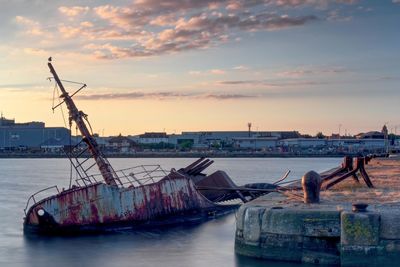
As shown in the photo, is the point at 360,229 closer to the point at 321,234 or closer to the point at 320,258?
the point at 321,234

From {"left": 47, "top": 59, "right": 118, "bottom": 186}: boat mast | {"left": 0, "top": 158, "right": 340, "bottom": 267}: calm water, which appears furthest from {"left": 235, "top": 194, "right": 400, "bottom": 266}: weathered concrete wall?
{"left": 47, "top": 59, "right": 118, "bottom": 186}: boat mast

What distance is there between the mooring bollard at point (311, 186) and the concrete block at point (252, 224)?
2093 millimetres

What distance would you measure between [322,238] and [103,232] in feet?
29.9

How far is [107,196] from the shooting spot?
22.1 m

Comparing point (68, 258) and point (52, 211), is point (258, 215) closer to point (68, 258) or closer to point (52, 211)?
point (68, 258)

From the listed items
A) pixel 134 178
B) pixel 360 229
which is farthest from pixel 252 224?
pixel 134 178

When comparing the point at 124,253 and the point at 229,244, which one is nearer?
the point at 124,253

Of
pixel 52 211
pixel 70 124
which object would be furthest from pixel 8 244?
pixel 70 124

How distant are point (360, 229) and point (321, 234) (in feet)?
3.05

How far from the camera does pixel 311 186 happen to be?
17891 millimetres

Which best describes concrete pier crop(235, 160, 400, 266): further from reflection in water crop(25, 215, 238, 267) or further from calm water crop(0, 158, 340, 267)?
reflection in water crop(25, 215, 238, 267)

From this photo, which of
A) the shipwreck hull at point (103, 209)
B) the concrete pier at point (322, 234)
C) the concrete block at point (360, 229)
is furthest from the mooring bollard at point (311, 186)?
the shipwreck hull at point (103, 209)

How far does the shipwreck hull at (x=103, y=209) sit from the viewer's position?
21812mm

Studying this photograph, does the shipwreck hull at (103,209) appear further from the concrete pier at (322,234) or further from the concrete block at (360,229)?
the concrete block at (360,229)
